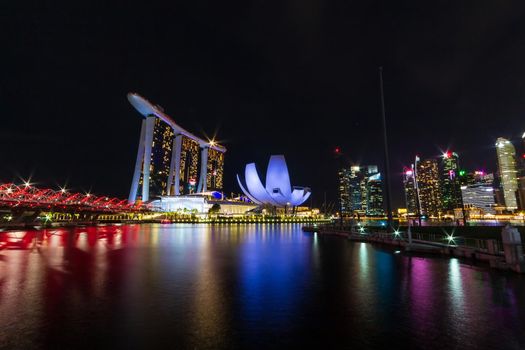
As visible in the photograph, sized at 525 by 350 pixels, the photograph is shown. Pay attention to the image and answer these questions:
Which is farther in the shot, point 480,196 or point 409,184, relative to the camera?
point 480,196

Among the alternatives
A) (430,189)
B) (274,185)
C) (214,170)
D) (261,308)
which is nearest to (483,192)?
(430,189)

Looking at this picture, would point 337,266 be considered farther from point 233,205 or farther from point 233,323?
point 233,205

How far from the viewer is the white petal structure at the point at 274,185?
87250mm

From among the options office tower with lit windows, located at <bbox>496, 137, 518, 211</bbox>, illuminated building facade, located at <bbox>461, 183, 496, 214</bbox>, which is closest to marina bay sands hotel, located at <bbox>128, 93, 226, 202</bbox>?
illuminated building facade, located at <bbox>461, 183, 496, 214</bbox>

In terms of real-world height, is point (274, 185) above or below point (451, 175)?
above

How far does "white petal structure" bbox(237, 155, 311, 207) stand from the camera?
8725 cm

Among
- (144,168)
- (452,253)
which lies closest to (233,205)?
(144,168)

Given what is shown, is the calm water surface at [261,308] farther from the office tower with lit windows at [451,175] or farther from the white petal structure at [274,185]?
the white petal structure at [274,185]

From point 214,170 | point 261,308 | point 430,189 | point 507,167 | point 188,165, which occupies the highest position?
point 214,170

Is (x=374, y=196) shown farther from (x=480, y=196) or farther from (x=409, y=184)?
(x=409, y=184)

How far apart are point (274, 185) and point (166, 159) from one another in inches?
1541

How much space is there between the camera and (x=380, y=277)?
9383 millimetres

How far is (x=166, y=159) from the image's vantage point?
339 ft

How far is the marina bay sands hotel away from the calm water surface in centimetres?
8445
